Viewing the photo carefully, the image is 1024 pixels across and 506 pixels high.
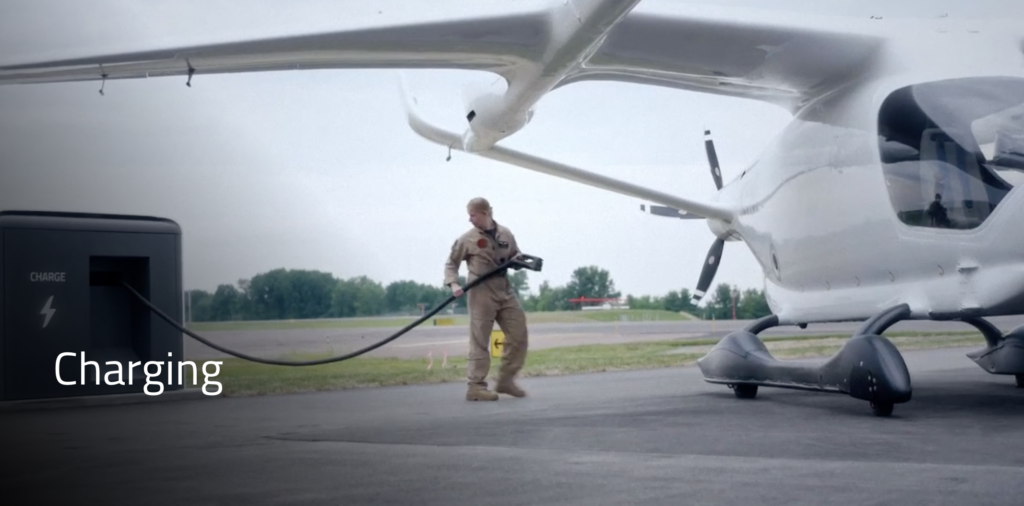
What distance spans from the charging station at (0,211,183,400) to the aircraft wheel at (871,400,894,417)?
5.13m

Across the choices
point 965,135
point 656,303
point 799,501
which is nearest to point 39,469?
point 799,501

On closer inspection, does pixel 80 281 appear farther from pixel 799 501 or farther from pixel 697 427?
pixel 799 501

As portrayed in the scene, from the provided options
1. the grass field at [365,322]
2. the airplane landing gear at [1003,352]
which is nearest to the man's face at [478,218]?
the grass field at [365,322]

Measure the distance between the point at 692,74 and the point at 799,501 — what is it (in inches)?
204

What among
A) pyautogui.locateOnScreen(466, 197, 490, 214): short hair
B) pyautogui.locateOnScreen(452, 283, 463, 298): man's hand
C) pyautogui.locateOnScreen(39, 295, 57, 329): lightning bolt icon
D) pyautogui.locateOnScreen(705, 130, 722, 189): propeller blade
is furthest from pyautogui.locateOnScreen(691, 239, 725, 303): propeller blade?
pyautogui.locateOnScreen(39, 295, 57, 329): lightning bolt icon

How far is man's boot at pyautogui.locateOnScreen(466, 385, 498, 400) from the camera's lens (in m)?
7.88

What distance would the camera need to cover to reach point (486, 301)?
26.1 ft

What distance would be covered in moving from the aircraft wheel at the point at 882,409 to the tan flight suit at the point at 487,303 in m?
2.77

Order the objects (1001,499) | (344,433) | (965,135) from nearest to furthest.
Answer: (1001,499) → (344,433) → (965,135)

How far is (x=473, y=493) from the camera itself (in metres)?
3.54

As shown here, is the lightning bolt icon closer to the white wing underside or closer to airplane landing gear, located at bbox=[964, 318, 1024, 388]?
the white wing underside

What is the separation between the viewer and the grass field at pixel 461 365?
9.69 metres

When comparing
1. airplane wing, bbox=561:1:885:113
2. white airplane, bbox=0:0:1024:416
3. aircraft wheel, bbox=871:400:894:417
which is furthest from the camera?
airplane wing, bbox=561:1:885:113

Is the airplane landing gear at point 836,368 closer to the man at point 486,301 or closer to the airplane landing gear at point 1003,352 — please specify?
the man at point 486,301
